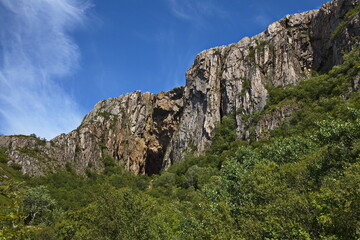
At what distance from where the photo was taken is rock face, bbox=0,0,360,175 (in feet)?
316

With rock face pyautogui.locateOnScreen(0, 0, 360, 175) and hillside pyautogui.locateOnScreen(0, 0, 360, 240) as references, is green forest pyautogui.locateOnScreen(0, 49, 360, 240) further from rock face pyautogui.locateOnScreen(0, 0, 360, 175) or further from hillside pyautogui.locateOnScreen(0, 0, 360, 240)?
rock face pyautogui.locateOnScreen(0, 0, 360, 175)

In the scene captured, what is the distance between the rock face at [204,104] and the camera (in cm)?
9625

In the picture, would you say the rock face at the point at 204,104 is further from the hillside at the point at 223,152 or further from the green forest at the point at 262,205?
the green forest at the point at 262,205

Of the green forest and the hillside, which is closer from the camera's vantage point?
the green forest

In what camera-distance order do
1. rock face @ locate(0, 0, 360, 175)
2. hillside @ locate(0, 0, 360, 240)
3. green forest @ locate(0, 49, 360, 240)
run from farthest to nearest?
1. rock face @ locate(0, 0, 360, 175)
2. hillside @ locate(0, 0, 360, 240)
3. green forest @ locate(0, 49, 360, 240)

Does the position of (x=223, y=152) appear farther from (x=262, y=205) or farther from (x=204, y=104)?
(x=262, y=205)

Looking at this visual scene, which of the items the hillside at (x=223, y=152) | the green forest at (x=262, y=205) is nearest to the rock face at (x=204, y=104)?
the hillside at (x=223, y=152)

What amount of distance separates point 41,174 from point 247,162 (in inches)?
3179

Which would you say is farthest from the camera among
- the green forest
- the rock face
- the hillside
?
the rock face

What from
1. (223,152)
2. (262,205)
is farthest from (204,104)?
(262,205)

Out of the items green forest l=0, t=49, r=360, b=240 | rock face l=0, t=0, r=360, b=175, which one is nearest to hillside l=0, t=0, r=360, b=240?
green forest l=0, t=49, r=360, b=240

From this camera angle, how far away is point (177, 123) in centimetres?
13050

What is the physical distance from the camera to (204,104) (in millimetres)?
113625

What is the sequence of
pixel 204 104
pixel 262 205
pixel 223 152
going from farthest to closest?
pixel 204 104
pixel 223 152
pixel 262 205
